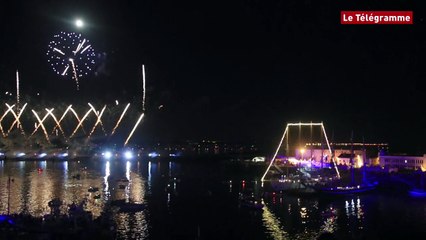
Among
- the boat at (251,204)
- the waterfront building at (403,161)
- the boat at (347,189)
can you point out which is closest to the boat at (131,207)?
the boat at (251,204)

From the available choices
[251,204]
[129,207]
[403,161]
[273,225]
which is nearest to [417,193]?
[403,161]

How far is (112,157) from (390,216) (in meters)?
57.8

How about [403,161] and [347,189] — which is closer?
[347,189]

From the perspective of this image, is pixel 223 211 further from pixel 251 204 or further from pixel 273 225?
pixel 273 225

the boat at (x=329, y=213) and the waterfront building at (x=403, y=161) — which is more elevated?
the waterfront building at (x=403, y=161)

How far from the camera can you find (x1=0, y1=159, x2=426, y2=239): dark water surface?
2328 cm

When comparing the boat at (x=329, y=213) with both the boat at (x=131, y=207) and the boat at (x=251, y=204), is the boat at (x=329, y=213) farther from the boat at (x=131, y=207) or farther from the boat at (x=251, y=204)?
the boat at (x=131, y=207)

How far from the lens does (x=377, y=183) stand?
127 ft

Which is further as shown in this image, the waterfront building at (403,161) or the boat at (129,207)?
the waterfront building at (403,161)

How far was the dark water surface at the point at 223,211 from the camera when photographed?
917 inches

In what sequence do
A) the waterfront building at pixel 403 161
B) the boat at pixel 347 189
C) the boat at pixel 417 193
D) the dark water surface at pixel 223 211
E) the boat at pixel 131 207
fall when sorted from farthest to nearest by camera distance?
1. the waterfront building at pixel 403 161
2. the boat at pixel 347 189
3. the boat at pixel 417 193
4. the boat at pixel 131 207
5. the dark water surface at pixel 223 211

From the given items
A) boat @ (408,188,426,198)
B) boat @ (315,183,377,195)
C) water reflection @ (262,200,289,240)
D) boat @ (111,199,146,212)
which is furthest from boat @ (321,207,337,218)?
boat @ (111,199,146,212)

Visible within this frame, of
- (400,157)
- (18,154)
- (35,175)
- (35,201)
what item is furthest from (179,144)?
(35,201)

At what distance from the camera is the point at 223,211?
29.0 metres
